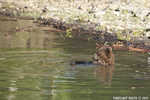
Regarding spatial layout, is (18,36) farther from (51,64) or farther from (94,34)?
(51,64)

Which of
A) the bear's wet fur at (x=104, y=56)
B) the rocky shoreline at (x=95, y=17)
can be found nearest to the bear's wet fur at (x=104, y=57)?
the bear's wet fur at (x=104, y=56)

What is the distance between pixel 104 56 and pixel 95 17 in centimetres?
1287

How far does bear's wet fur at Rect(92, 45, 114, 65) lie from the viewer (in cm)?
1137

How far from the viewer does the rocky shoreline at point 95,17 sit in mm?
18497

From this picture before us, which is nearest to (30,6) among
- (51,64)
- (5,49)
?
(5,49)

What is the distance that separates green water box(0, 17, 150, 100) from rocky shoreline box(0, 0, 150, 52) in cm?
245

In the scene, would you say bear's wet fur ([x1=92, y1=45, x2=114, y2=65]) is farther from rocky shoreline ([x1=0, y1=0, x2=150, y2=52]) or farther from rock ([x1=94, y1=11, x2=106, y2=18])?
rock ([x1=94, y1=11, x2=106, y2=18])

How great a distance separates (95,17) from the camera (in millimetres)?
24125

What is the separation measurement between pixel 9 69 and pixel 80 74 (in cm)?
203

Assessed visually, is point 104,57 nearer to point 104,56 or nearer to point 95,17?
point 104,56

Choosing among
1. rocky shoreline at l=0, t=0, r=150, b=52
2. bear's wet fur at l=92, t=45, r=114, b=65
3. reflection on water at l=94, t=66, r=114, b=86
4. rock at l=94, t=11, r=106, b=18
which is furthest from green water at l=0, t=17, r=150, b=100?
rock at l=94, t=11, r=106, b=18

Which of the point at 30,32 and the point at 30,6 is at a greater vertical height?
the point at 30,6

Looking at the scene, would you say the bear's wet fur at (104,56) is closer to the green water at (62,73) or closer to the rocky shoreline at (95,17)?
the green water at (62,73)

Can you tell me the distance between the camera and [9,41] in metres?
16.4
